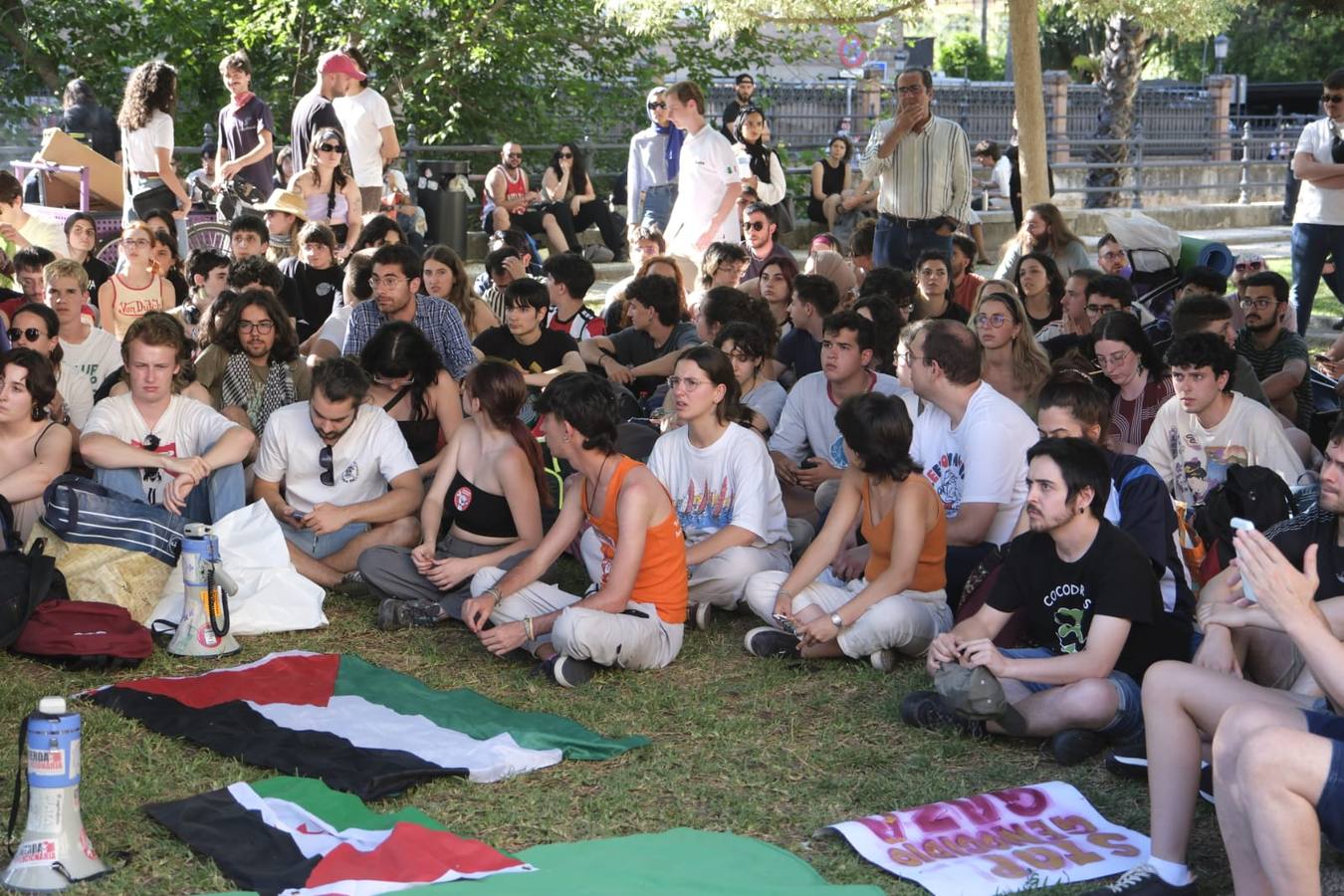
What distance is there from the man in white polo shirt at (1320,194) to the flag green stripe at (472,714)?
6618mm

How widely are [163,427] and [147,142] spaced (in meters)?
5.65

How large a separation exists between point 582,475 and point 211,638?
149 cm

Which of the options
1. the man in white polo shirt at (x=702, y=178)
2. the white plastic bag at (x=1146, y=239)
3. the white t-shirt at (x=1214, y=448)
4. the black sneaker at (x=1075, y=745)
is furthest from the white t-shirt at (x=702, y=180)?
the black sneaker at (x=1075, y=745)

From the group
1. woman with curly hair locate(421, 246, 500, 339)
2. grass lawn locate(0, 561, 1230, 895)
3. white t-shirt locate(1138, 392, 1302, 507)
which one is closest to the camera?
grass lawn locate(0, 561, 1230, 895)

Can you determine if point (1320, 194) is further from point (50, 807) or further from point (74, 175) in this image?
point (74, 175)

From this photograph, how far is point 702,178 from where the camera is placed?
10.9 meters

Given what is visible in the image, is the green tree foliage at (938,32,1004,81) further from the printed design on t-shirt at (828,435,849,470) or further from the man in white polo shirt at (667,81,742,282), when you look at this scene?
the printed design on t-shirt at (828,435,849,470)

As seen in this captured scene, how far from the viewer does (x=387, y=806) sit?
4.58 m

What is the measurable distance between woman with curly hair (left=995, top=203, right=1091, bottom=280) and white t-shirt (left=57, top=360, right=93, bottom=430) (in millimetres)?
5471

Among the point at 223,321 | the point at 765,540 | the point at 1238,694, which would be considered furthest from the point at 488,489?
the point at 1238,694

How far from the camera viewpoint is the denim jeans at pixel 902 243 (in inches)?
403

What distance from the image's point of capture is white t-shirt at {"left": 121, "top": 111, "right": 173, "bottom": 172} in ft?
38.0

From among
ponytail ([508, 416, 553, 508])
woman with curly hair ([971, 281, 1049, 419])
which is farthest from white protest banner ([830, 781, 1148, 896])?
woman with curly hair ([971, 281, 1049, 419])

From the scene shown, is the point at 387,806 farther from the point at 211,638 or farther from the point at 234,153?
the point at 234,153
